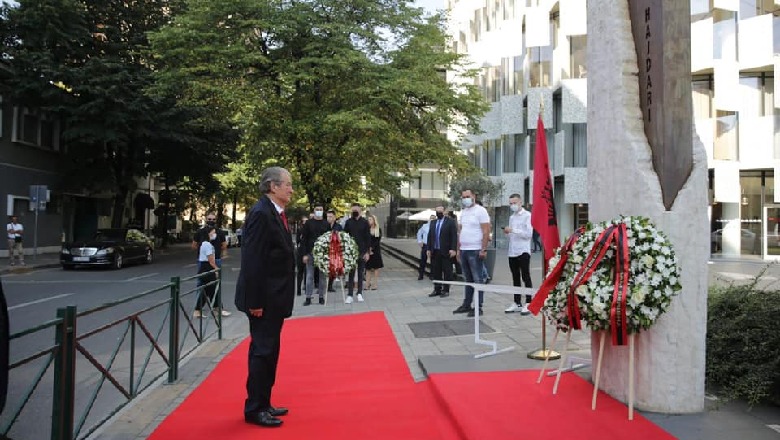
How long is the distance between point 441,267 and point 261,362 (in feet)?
26.7

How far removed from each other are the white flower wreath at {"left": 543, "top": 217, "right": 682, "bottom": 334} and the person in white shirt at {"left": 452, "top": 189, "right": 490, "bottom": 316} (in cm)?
523

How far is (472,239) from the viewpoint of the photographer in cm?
993

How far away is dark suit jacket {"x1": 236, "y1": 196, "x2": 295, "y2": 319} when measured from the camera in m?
4.66

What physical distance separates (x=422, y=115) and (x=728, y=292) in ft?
48.7

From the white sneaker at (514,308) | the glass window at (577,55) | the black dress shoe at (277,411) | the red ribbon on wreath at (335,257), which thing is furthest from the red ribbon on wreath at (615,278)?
the glass window at (577,55)

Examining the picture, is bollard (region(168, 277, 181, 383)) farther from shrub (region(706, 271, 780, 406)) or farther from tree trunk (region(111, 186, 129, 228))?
tree trunk (region(111, 186, 129, 228))

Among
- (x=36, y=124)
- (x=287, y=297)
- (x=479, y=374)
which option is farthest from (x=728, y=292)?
(x=36, y=124)

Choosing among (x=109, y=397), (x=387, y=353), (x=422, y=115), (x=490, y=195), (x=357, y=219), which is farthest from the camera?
(x=490, y=195)

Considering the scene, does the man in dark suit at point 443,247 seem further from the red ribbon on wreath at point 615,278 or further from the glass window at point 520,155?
the glass window at point 520,155

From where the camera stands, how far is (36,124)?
28.7 meters

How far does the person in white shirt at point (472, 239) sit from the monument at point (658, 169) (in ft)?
15.6

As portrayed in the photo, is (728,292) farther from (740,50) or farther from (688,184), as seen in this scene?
(740,50)

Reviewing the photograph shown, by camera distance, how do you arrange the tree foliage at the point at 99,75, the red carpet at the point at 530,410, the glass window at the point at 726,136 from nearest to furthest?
the red carpet at the point at 530,410 → the tree foliage at the point at 99,75 → the glass window at the point at 726,136

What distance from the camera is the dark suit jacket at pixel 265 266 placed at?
15.3 ft
